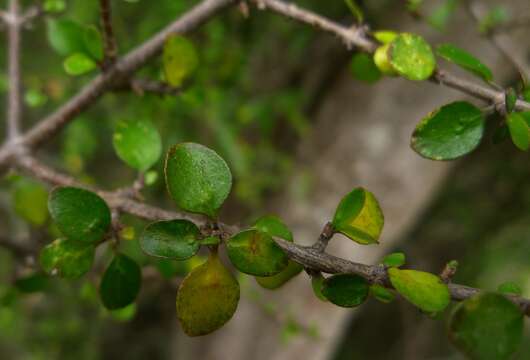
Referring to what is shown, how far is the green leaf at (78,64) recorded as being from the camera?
548 mm

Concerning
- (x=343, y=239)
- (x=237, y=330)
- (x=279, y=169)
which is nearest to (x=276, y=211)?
(x=279, y=169)

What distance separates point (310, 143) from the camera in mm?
1423

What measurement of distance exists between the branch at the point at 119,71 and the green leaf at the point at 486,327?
15.2 inches

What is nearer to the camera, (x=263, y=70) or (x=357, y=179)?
(x=357, y=179)

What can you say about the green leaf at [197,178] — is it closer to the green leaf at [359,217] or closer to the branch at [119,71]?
the green leaf at [359,217]

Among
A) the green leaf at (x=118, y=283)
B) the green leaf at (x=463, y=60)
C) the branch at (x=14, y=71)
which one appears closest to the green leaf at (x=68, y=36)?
the branch at (x=14, y=71)

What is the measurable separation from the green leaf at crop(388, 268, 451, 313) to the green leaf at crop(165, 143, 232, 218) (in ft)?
0.39

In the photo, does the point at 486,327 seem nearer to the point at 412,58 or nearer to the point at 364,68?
the point at 412,58

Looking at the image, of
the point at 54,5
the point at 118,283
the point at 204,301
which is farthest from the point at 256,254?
the point at 54,5

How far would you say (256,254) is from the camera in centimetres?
33

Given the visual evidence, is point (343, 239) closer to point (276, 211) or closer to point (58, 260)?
point (276, 211)

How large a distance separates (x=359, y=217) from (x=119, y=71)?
1.04 feet

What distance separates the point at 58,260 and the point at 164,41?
0.81ft

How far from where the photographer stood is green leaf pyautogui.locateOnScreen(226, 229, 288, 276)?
0.33 metres
